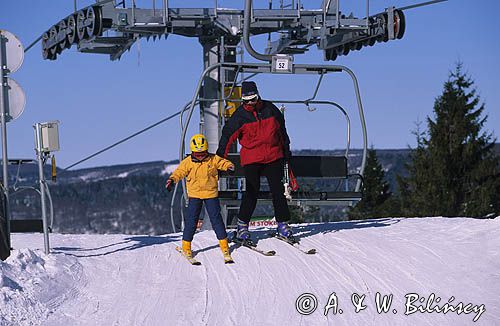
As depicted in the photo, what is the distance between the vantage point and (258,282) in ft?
37.4

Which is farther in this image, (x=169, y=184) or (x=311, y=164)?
(x=311, y=164)

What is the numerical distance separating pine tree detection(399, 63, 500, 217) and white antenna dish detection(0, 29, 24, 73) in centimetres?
3374

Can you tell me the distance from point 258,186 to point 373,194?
4538cm

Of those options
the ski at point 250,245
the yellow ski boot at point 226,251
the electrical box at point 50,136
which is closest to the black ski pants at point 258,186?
the ski at point 250,245

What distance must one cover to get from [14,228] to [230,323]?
9567mm

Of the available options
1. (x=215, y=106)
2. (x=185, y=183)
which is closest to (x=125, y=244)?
(x=185, y=183)

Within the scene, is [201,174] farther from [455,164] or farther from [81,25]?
[455,164]

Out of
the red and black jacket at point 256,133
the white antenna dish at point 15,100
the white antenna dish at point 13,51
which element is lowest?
the red and black jacket at point 256,133

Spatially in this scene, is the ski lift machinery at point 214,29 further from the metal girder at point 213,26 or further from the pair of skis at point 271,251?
the pair of skis at point 271,251

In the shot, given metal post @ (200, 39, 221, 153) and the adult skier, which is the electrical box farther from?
metal post @ (200, 39, 221, 153)

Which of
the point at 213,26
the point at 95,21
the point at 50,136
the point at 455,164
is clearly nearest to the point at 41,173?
the point at 50,136

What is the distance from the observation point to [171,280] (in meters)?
11.4

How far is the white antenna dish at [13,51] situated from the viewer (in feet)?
39.5

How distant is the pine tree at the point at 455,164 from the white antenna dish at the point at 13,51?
111 ft
